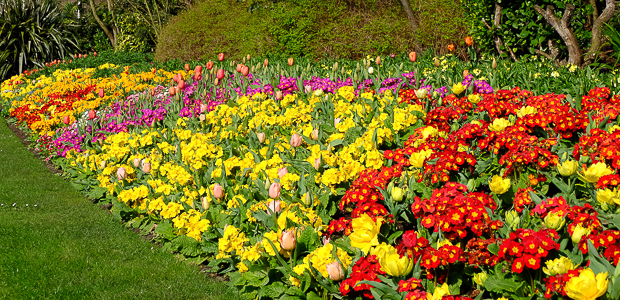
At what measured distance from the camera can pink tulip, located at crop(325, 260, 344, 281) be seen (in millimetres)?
2758

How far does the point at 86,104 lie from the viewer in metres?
8.15

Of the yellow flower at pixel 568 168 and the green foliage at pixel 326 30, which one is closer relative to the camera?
the yellow flower at pixel 568 168

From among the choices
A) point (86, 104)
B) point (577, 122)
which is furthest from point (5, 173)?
point (577, 122)

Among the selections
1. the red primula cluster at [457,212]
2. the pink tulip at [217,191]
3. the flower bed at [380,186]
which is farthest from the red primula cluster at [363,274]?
the pink tulip at [217,191]

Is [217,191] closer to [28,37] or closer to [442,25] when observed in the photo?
[442,25]

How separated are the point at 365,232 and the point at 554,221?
88 cm

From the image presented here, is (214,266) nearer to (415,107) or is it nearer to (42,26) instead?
(415,107)

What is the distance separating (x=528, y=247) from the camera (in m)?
2.28

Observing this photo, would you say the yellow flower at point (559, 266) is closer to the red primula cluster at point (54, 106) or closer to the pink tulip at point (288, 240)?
the pink tulip at point (288, 240)

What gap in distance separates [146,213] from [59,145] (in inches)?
114

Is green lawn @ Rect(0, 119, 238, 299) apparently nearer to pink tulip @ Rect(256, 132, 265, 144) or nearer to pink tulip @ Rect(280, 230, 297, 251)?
pink tulip @ Rect(280, 230, 297, 251)

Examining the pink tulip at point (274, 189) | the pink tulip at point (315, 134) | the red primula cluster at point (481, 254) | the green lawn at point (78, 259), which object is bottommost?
the green lawn at point (78, 259)

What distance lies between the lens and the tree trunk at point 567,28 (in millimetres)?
6512

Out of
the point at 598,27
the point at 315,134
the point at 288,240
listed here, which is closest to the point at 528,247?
the point at 288,240
